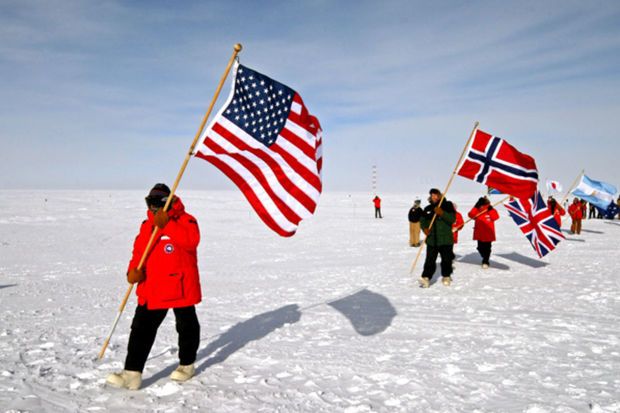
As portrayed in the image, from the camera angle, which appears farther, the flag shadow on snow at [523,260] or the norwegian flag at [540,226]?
the flag shadow on snow at [523,260]

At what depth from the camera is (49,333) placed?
19.1 ft

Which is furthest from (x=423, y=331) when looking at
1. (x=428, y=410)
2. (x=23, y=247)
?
(x=23, y=247)

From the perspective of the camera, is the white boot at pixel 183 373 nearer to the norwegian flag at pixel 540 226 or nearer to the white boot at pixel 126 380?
the white boot at pixel 126 380

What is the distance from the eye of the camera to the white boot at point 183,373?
425cm

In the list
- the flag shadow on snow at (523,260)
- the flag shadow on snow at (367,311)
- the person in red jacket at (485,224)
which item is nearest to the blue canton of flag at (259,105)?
the flag shadow on snow at (367,311)

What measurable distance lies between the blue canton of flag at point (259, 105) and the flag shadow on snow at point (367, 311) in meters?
2.94

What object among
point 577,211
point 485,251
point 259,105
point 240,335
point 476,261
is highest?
point 259,105

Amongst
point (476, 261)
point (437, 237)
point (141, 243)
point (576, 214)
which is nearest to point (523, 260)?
point (476, 261)

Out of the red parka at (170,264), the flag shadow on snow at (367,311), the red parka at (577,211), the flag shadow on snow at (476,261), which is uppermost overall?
the red parka at (577,211)

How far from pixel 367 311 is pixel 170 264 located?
397cm

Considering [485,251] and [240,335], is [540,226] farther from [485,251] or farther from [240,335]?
[240,335]

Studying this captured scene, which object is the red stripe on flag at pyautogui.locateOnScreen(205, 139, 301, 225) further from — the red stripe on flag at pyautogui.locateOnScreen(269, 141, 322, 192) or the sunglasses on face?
the sunglasses on face

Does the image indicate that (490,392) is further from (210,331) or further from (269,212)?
(210,331)

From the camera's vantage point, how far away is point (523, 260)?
40.9 ft
